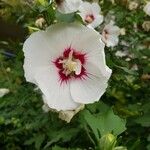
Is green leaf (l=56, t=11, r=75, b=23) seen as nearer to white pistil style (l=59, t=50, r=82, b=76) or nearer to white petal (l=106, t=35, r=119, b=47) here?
white pistil style (l=59, t=50, r=82, b=76)

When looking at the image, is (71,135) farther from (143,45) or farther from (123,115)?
(143,45)

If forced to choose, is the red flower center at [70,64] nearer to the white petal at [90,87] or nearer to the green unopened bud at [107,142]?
the white petal at [90,87]

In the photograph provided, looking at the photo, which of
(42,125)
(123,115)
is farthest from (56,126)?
(123,115)

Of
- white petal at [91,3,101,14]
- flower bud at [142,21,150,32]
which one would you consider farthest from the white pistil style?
flower bud at [142,21,150,32]

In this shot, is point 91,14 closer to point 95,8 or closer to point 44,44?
point 95,8

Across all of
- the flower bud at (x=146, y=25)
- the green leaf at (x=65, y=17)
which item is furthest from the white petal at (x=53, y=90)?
the flower bud at (x=146, y=25)

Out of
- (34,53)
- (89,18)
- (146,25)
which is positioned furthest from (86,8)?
(34,53)
